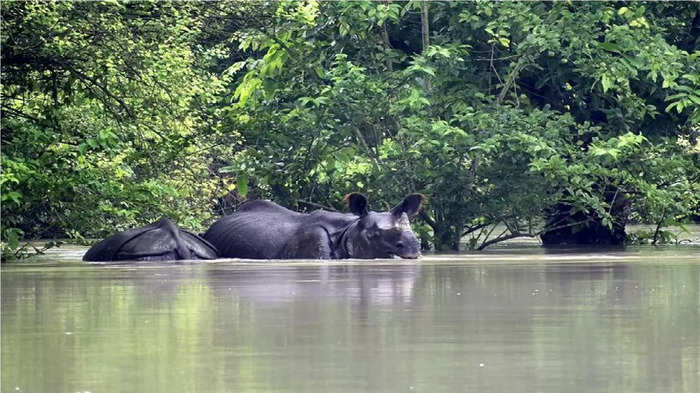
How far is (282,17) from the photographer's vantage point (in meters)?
26.6

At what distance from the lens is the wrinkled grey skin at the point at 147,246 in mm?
22578

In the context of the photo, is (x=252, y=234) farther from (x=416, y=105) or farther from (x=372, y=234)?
(x=416, y=105)

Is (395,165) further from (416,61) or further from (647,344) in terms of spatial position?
(647,344)

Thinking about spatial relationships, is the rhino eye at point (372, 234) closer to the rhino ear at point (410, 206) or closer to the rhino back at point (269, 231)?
the rhino ear at point (410, 206)

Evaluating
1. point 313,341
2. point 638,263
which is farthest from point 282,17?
point 313,341

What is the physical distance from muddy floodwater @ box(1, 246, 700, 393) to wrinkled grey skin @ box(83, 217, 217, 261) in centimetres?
504

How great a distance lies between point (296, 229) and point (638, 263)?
18.7ft

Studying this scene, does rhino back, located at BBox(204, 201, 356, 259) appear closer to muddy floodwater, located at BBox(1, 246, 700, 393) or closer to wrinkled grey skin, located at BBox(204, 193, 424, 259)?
wrinkled grey skin, located at BBox(204, 193, 424, 259)

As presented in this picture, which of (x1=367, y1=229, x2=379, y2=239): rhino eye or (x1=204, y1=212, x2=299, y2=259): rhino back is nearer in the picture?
(x1=367, y1=229, x2=379, y2=239): rhino eye

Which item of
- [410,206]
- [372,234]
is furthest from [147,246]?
[410,206]

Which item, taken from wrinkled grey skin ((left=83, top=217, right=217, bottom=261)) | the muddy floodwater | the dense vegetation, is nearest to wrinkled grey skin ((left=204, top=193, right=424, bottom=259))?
wrinkled grey skin ((left=83, top=217, right=217, bottom=261))

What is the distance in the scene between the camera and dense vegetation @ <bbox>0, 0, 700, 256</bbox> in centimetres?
2373

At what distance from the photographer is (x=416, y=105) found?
2548 cm

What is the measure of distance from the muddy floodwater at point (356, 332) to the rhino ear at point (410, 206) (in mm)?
5144
